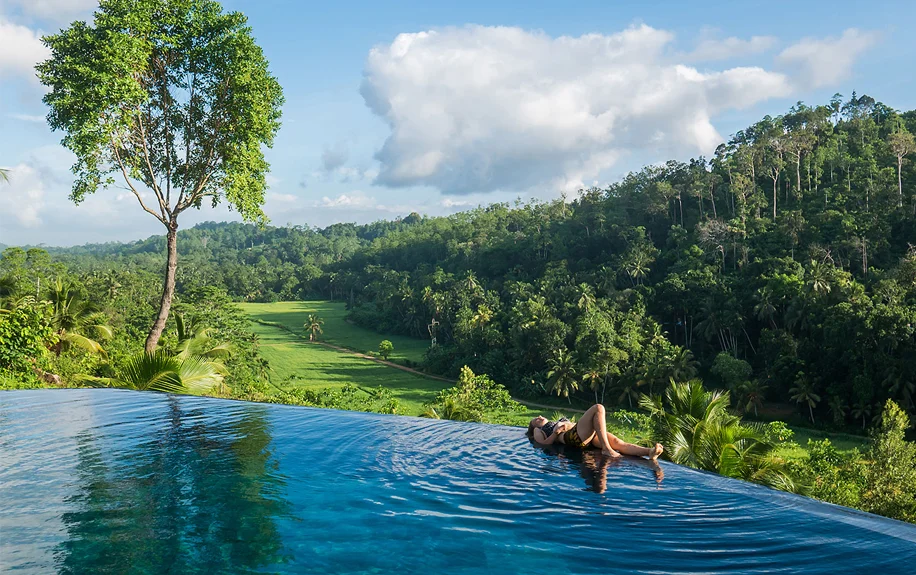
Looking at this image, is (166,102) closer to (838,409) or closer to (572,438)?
(572,438)

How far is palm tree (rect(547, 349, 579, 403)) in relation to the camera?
47.1m

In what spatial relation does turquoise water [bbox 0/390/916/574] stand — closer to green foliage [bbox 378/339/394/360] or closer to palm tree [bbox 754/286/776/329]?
palm tree [bbox 754/286/776/329]

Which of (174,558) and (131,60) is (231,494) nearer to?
(174,558)

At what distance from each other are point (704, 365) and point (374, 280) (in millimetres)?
58293

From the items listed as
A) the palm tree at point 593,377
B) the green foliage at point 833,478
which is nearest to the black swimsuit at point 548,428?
the green foliage at point 833,478

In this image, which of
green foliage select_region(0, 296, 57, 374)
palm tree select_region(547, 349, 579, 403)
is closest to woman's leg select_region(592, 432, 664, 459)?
green foliage select_region(0, 296, 57, 374)

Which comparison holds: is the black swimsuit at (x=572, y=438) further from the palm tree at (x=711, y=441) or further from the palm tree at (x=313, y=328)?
the palm tree at (x=313, y=328)

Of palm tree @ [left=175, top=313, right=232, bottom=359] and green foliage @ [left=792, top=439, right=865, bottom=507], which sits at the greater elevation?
palm tree @ [left=175, top=313, right=232, bottom=359]

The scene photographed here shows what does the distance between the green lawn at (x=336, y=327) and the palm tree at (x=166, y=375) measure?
50.1 m

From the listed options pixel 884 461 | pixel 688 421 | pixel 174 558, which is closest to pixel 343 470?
pixel 174 558

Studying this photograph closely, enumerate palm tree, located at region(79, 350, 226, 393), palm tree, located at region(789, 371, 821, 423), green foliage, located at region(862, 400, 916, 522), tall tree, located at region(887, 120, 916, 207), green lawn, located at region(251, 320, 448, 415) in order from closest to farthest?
1. palm tree, located at region(79, 350, 226, 393)
2. green foliage, located at region(862, 400, 916, 522)
3. palm tree, located at region(789, 371, 821, 423)
4. green lawn, located at region(251, 320, 448, 415)
5. tall tree, located at region(887, 120, 916, 207)

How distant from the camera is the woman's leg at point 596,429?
7855 mm

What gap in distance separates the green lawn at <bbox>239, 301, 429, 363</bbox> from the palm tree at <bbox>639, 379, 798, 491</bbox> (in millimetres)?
53014

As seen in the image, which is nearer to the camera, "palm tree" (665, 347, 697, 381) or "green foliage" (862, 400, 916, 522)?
"green foliage" (862, 400, 916, 522)
